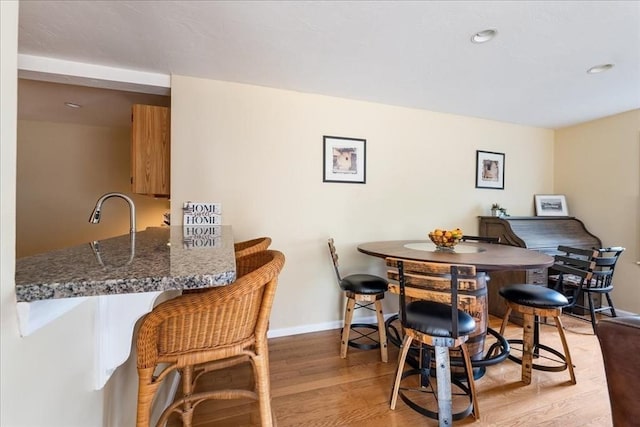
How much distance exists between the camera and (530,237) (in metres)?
3.24

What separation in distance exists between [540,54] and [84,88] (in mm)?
3968

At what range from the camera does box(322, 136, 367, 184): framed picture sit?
294cm

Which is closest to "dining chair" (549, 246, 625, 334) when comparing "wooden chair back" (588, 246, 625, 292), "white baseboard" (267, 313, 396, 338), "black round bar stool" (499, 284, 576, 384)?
"wooden chair back" (588, 246, 625, 292)

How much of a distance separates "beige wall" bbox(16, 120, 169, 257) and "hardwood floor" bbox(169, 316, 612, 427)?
10.7ft

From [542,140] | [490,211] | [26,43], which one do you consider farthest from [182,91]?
[542,140]

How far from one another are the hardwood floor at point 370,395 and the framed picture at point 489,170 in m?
1.95

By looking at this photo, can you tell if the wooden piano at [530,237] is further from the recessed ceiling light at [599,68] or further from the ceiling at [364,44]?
the recessed ceiling light at [599,68]

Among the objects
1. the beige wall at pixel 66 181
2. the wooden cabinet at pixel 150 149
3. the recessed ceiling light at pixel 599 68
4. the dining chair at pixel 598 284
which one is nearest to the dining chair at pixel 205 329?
the wooden cabinet at pixel 150 149

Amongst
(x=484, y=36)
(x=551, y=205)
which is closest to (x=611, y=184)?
(x=551, y=205)

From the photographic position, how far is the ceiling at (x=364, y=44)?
1.63 metres

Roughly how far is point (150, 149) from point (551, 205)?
4859 millimetres

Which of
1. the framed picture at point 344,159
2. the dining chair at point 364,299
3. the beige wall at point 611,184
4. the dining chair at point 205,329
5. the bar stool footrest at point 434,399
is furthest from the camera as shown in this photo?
the beige wall at point 611,184

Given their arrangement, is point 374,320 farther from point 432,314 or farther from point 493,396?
point 432,314

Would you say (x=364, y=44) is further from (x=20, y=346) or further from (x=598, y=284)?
(x=598, y=284)
